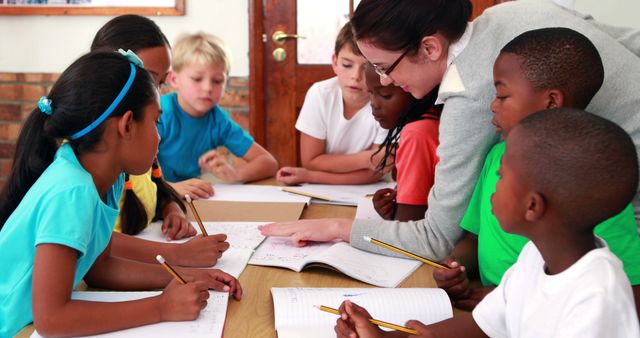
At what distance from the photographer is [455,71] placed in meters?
1.39

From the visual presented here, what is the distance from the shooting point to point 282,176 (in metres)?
2.30

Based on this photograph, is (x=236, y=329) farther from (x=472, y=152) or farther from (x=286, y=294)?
(x=472, y=152)

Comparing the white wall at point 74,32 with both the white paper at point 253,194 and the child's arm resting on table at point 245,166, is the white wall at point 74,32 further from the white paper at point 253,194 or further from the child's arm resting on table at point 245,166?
the white paper at point 253,194

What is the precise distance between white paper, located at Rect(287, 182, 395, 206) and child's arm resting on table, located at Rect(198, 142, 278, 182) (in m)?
0.23

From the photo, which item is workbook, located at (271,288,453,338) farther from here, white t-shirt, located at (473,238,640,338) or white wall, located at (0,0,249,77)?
white wall, located at (0,0,249,77)

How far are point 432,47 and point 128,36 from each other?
80cm

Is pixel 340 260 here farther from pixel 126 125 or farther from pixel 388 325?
pixel 126 125

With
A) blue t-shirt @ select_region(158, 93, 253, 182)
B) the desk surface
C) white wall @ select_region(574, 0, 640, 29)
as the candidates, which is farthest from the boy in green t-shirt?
white wall @ select_region(574, 0, 640, 29)

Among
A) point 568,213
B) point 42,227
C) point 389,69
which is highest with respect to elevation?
point 389,69

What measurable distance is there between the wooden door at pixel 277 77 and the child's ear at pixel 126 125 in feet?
7.72

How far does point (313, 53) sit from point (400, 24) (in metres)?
2.26

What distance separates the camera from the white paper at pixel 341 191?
2037 millimetres


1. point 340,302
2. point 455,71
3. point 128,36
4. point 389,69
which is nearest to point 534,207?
point 340,302

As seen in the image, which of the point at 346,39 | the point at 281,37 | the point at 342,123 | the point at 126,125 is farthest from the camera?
the point at 281,37
